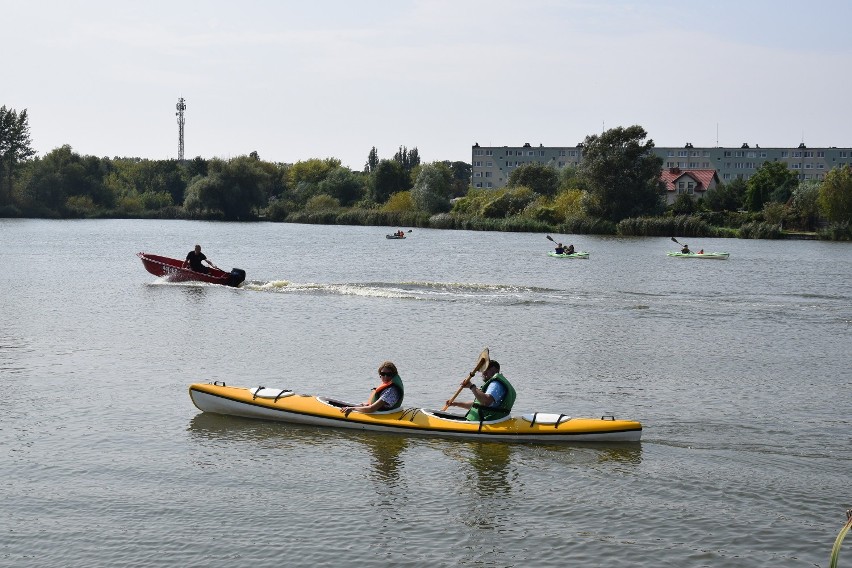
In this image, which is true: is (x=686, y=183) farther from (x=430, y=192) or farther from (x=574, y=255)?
(x=574, y=255)

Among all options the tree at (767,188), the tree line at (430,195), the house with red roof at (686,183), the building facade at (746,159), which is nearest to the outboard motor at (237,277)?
the tree line at (430,195)

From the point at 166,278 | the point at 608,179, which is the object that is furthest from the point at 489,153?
the point at 166,278

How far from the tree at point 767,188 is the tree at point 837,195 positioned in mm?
13152

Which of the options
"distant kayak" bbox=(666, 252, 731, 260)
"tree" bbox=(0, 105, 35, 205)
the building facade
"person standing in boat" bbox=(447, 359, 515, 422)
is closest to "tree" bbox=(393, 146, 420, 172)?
the building facade

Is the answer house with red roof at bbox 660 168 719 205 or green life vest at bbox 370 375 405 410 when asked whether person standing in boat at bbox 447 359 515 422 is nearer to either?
green life vest at bbox 370 375 405 410

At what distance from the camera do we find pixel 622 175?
286ft

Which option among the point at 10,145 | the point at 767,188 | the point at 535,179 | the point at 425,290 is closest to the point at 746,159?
the point at 535,179

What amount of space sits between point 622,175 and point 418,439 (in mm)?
75058

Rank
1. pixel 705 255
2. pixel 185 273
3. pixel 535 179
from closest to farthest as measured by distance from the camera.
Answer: pixel 185 273 < pixel 705 255 < pixel 535 179

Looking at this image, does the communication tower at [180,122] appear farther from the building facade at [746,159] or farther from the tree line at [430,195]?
the building facade at [746,159]

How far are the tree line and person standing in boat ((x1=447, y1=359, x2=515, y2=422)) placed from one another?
68398 mm

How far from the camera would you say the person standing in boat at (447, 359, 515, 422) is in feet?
48.3

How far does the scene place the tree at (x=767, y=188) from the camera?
93125 millimetres

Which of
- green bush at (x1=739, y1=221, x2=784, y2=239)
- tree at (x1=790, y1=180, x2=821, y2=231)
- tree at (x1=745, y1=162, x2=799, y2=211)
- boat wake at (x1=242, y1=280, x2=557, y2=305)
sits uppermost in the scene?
tree at (x1=745, y1=162, x2=799, y2=211)
